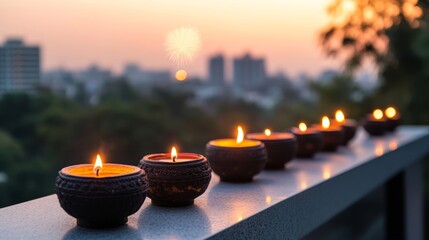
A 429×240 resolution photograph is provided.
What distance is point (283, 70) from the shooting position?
18.3 m

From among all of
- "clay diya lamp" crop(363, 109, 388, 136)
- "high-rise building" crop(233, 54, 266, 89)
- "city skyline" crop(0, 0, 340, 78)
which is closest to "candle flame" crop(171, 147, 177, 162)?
"clay diya lamp" crop(363, 109, 388, 136)

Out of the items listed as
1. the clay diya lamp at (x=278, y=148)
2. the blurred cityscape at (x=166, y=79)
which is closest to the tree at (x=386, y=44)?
the blurred cityscape at (x=166, y=79)

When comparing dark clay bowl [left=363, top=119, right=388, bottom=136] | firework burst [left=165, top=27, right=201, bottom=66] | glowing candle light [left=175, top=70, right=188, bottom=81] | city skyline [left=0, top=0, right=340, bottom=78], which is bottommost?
dark clay bowl [left=363, top=119, right=388, bottom=136]

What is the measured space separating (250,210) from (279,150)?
44cm

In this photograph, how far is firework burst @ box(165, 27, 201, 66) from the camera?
71.6 inches

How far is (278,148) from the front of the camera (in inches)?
58.6

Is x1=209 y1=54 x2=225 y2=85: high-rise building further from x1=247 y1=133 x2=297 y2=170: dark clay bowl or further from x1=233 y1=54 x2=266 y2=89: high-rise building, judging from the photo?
x1=247 y1=133 x2=297 y2=170: dark clay bowl

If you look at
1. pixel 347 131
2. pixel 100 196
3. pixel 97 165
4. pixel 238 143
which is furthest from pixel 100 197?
pixel 347 131

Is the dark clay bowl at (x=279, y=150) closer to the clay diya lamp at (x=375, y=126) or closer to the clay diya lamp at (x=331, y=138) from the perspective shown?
the clay diya lamp at (x=331, y=138)

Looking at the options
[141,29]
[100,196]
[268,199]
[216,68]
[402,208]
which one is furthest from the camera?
[216,68]

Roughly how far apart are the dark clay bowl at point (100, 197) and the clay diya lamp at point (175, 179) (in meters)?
0.13

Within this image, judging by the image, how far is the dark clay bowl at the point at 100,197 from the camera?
861 millimetres

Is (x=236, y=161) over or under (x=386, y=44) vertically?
under

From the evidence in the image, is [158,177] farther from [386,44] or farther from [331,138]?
[386,44]
